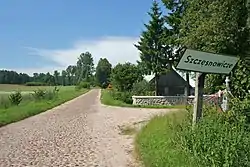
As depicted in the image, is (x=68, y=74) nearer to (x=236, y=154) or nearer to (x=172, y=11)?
(x=172, y=11)

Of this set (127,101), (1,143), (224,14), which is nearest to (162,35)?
(127,101)

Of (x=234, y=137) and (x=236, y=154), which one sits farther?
(x=234, y=137)

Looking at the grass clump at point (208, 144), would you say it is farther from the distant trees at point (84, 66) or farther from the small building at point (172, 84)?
the distant trees at point (84, 66)

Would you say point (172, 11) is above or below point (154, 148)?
above

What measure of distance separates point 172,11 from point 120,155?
1418 inches

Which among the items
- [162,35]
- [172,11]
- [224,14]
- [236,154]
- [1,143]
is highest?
[172,11]

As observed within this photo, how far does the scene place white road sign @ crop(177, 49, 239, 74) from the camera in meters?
7.84

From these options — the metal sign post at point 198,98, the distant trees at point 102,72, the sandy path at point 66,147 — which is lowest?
the sandy path at point 66,147

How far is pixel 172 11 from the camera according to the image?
4456 cm

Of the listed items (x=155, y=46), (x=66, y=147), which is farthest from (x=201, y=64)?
(x=155, y=46)

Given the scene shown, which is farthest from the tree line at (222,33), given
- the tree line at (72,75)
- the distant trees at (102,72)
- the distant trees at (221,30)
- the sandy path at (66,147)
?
the distant trees at (102,72)

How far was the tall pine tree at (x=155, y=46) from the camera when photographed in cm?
4556

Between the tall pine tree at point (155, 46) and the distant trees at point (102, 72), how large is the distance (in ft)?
249

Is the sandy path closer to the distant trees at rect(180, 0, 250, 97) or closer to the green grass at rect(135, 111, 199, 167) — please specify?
the green grass at rect(135, 111, 199, 167)
